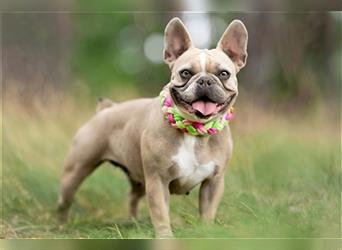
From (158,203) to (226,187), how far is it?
676mm

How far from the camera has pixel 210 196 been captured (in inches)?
137

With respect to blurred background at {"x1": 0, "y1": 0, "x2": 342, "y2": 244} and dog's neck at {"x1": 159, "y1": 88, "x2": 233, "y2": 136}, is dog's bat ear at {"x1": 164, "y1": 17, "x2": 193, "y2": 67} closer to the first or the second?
dog's neck at {"x1": 159, "y1": 88, "x2": 233, "y2": 136}

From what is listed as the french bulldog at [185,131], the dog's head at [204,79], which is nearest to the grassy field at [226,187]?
the french bulldog at [185,131]

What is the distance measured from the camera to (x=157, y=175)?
3.28 m

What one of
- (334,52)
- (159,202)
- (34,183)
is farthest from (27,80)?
(159,202)

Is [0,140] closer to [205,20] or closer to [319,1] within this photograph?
[205,20]

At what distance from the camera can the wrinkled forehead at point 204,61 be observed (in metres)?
3.07

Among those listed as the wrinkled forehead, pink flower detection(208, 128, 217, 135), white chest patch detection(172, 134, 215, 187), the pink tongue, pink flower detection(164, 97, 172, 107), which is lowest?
white chest patch detection(172, 134, 215, 187)

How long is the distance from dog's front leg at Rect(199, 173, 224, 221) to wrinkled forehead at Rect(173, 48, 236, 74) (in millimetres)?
599

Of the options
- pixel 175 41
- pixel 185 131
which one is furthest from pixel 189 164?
pixel 175 41

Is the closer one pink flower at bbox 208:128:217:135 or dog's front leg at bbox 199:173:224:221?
pink flower at bbox 208:128:217:135

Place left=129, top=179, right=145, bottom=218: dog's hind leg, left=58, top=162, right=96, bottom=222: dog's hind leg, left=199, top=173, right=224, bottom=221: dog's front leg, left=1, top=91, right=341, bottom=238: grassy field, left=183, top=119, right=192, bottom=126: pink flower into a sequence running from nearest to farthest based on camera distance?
left=183, top=119, right=192, bottom=126: pink flower < left=1, top=91, right=341, bottom=238: grassy field < left=199, top=173, right=224, bottom=221: dog's front leg < left=58, top=162, right=96, bottom=222: dog's hind leg < left=129, top=179, right=145, bottom=218: dog's hind leg

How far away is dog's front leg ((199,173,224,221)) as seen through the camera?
3445 millimetres

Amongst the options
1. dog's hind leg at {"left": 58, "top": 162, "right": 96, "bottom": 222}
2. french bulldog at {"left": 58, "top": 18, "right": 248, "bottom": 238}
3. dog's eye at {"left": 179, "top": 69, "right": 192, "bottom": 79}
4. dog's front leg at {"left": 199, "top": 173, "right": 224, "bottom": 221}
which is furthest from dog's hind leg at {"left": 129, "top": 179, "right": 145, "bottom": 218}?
dog's eye at {"left": 179, "top": 69, "right": 192, "bottom": 79}
